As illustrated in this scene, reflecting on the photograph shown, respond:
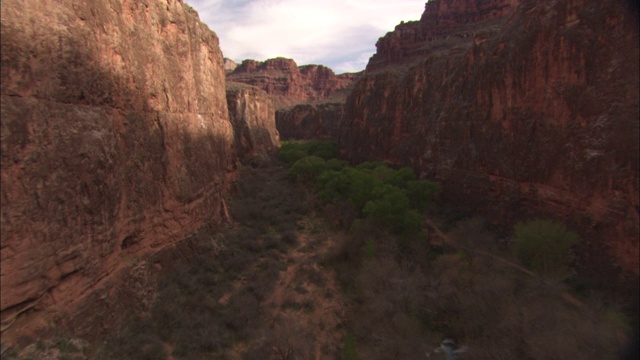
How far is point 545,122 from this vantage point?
17422mm

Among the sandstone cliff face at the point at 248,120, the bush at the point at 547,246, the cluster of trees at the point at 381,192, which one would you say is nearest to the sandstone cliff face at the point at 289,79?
the sandstone cliff face at the point at 248,120

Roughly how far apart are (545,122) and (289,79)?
10912cm

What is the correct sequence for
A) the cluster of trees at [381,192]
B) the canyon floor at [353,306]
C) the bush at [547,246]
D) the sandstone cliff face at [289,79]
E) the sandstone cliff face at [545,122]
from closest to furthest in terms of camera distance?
the canyon floor at [353,306], the sandstone cliff face at [545,122], the bush at [547,246], the cluster of trees at [381,192], the sandstone cliff face at [289,79]

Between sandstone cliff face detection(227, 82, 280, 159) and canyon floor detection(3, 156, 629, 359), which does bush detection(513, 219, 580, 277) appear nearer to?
canyon floor detection(3, 156, 629, 359)

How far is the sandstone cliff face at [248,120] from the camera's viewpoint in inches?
1644

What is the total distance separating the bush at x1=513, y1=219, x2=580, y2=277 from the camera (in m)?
14.3

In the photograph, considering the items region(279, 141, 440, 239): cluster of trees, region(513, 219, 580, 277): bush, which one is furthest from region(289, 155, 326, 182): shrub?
region(513, 219, 580, 277): bush

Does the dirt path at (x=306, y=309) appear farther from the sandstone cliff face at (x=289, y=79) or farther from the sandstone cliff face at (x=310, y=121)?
the sandstone cliff face at (x=289, y=79)

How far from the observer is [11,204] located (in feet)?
25.0

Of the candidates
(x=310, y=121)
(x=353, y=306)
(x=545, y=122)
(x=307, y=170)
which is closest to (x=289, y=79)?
(x=310, y=121)

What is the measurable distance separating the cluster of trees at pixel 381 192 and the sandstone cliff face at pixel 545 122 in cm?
314

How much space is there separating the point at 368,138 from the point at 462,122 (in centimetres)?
1916

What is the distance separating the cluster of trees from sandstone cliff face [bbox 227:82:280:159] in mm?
8387

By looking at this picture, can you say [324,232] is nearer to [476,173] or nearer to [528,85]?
[476,173]
